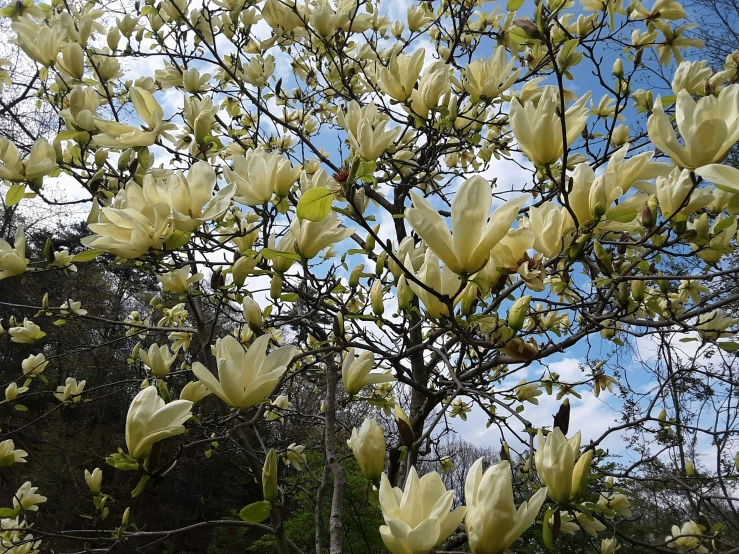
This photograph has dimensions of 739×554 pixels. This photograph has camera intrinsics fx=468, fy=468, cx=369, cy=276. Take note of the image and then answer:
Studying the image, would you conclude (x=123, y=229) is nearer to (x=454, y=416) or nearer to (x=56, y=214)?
(x=454, y=416)

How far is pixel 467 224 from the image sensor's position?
711mm

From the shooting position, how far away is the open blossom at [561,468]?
0.70m

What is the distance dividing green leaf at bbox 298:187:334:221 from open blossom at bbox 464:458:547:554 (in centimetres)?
44

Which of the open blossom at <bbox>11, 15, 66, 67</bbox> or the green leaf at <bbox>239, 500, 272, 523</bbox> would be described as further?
the open blossom at <bbox>11, 15, 66, 67</bbox>

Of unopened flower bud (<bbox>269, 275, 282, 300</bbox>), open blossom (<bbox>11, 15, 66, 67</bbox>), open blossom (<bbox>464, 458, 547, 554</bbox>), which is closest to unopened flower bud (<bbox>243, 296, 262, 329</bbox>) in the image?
unopened flower bud (<bbox>269, 275, 282, 300</bbox>)

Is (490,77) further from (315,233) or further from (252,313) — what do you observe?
(252,313)

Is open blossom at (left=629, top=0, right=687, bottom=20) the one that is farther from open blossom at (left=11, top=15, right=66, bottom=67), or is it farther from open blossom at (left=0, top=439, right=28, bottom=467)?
open blossom at (left=0, top=439, right=28, bottom=467)

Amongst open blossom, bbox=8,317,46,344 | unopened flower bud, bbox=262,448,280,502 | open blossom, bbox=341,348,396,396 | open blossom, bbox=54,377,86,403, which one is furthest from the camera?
open blossom, bbox=54,377,86,403

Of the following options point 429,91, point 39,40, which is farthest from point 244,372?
point 39,40

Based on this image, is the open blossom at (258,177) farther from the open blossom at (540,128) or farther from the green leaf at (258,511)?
the green leaf at (258,511)

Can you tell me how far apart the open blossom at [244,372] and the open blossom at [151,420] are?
57 mm

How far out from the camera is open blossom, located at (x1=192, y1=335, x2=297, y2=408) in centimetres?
78

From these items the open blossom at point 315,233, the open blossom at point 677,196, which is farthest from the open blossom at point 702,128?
the open blossom at point 315,233

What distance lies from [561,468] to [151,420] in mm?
649
